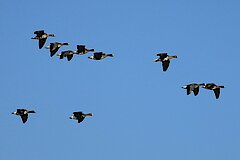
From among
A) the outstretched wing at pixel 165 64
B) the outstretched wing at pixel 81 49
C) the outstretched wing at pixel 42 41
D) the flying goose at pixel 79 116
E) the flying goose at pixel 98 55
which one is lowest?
the flying goose at pixel 79 116

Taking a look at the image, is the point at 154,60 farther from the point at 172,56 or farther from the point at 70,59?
the point at 70,59

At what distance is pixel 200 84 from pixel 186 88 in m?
2.20

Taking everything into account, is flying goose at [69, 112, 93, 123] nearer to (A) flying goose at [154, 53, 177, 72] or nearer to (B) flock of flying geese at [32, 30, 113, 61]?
(B) flock of flying geese at [32, 30, 113, 61]

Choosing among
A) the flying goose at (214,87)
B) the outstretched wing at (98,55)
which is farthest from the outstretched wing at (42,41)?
the flying goose at (214,87)

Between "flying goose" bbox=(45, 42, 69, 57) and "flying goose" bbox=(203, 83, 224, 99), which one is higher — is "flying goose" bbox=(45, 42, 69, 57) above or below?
above

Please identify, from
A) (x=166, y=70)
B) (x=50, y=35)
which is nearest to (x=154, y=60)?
(x=166, y=70)

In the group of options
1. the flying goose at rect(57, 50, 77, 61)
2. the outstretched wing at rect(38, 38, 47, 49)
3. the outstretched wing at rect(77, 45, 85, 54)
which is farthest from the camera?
the flying goose at rect(57, 50, 77, 61)

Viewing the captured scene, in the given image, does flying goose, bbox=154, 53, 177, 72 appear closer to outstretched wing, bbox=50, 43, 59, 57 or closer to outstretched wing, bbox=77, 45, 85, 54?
outstretched wing, bbox=77, 45, 85, 54

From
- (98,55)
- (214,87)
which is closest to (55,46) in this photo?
(98,55)

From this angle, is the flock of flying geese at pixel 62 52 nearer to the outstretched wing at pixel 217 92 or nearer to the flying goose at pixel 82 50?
the flying goose at pixel 82 50

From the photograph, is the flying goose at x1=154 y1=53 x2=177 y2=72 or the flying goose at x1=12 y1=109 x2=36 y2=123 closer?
the flying goose at x1=12 y1=109 x2=36 y2=123

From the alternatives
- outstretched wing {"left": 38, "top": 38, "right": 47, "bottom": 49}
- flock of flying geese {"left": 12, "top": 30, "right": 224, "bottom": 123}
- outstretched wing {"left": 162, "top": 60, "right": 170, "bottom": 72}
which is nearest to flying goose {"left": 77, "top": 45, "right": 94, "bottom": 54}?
flock of flying geese {"left": 12, "top": 30, "right": 224, "bottom": 123}

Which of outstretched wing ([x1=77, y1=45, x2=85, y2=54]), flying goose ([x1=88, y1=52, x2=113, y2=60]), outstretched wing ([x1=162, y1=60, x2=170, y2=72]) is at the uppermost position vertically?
outstretched wing ([x1=77, y1=45, x2=85, y2=54])

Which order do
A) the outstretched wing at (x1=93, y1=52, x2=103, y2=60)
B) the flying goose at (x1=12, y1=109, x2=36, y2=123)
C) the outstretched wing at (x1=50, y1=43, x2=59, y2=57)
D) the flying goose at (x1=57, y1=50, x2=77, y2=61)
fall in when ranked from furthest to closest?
the outstretched wing at (x1=93, y1=52, x2=103, y2=60)
the flying goose at (x1=57, y1=50, x2=77, y2=61)
the flying goose at (x1=12, y1=109, x2=36, y2=123)
the outstretched wing at (x1=50, y1=43, x2=59, y2=57)
